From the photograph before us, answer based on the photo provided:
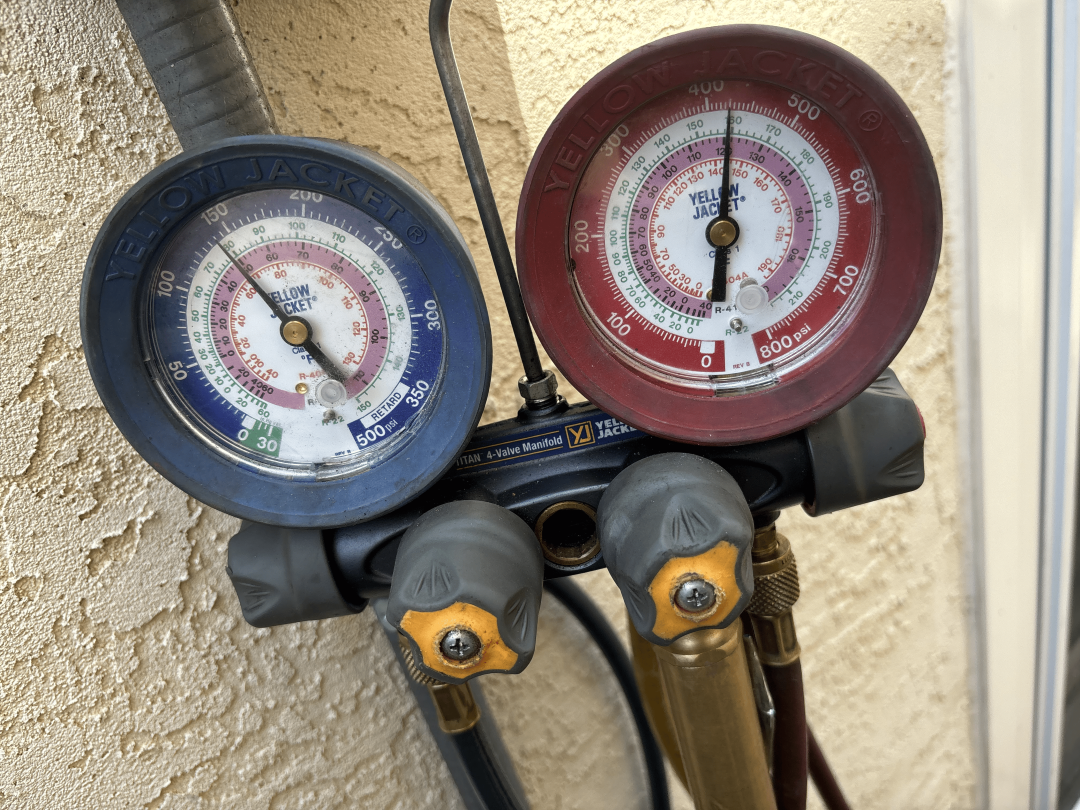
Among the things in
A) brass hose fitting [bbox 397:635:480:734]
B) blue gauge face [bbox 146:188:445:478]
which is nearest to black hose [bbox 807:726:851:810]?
brass hose fitting [bbox 397:635:480:734]

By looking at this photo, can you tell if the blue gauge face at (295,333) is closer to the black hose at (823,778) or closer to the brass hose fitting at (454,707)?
the brass hose fitting at (454,707)

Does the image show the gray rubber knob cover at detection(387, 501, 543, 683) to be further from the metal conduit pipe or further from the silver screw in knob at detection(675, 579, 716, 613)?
the metal conduit pipe

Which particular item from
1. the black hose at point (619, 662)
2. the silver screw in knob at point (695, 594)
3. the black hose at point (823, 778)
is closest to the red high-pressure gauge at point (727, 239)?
the silver screw in knob at point (695, 594)

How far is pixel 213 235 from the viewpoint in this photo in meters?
0.52

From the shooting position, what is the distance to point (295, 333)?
526 mm

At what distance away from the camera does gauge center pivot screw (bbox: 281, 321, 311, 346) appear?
20.7 inches

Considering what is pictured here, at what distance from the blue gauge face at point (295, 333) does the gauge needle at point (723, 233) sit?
191mm

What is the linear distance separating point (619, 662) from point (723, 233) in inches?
20.9

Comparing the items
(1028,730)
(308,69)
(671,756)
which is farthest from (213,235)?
(1028,730)

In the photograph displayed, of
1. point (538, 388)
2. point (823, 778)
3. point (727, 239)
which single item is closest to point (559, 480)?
point (538, 388)

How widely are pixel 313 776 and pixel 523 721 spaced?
0.25 meters

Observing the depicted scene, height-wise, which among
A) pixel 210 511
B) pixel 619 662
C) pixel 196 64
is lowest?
pixel 619 662

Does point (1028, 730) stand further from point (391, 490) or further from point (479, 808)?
point (391, 490)

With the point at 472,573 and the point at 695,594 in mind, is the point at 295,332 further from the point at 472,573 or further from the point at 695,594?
the point at 695,594
